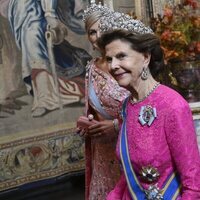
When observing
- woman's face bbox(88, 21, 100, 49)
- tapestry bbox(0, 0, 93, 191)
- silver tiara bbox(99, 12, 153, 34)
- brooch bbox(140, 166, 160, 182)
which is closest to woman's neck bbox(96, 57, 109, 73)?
woman's face bbox(88, 21, 100, 49)

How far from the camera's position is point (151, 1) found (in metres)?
5.05

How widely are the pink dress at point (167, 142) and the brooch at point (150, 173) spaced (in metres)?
0.01

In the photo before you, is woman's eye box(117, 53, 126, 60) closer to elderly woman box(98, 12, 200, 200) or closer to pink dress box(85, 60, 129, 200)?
elderly woman box(98, 12, 200, 200)

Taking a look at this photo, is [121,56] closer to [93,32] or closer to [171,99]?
[171,99]

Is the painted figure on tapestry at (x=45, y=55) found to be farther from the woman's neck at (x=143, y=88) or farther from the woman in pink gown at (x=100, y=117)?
the woman's neck at (x=143, y=88)

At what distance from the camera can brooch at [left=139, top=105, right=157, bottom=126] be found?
5.54 ft

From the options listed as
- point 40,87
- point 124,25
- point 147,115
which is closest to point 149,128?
point 147,115

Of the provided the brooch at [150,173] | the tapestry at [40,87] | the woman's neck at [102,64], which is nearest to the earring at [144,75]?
the brooch at [150,173]

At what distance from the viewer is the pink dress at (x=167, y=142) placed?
63.9 inches

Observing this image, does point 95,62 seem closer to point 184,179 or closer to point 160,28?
point 160,28

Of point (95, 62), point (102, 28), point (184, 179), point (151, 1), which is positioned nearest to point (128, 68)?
point (102, 28)

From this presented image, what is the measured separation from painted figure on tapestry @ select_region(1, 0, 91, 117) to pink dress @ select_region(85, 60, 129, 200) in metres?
2.95

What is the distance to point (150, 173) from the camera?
169cm

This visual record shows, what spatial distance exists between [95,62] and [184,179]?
1432 mm
